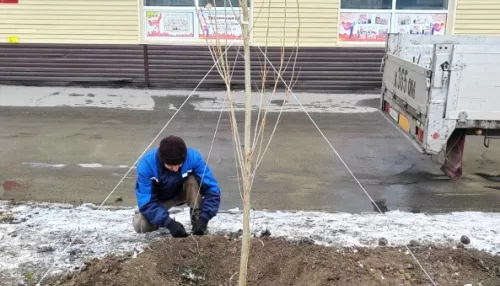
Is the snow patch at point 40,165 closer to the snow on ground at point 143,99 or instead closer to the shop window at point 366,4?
the snow on ground at point 143,99

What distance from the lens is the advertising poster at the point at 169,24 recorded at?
40.6ft

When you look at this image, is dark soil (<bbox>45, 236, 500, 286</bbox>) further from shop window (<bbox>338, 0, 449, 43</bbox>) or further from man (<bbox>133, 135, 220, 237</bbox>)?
shop window (<bbox>338, 0, 449, 43</bbox>)

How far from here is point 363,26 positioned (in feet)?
40.2

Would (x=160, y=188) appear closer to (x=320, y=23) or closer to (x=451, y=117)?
(x=451, y=117)

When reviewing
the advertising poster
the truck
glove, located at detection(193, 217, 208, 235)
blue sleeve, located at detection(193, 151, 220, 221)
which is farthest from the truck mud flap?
the advertising poster

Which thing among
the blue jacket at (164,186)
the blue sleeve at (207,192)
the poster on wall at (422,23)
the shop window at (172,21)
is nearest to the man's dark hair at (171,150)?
the blue jacket at (164,186)

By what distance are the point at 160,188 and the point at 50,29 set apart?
9.39m

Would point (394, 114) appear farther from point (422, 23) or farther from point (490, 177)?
point (422, 23)

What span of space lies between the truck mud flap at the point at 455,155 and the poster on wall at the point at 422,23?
6423 millimetres

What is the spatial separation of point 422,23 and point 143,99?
6884 millimetres

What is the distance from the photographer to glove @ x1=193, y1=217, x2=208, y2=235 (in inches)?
166

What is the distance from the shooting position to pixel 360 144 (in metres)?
8.35

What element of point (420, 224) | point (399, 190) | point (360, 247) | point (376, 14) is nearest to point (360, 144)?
point (399, 190)

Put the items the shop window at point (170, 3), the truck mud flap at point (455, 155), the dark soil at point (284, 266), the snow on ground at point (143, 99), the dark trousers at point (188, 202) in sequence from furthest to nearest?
1. the shop window at point (170, 3)
2. the snow on ground at point (143, 99)
3. the truck mud flap at point (455, 155)
4. the dark trousers at point (188, 202)
5. the dark soil at point (284, 266)
